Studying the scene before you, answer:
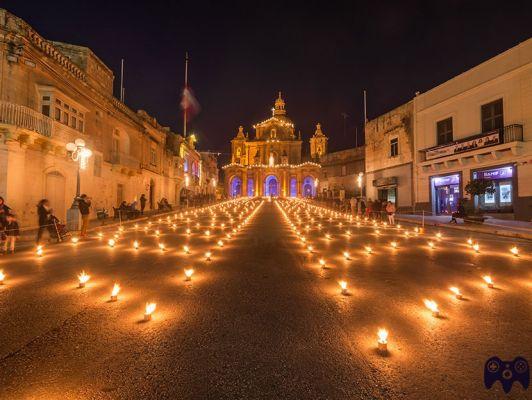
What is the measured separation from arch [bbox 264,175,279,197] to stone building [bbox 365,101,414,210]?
4641 centimetres

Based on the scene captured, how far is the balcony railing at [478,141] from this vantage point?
1862cm

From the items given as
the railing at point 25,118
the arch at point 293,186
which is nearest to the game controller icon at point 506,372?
the railing at point 25,118

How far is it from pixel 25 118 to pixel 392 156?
3015cm

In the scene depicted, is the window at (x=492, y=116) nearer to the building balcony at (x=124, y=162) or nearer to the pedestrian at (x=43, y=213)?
the pedestrian at (x=43, y=213)

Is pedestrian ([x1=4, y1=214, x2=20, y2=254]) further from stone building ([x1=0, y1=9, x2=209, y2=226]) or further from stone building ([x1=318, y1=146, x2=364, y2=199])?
stone building ([x1=318, y1=146, x2=364, y2=199])

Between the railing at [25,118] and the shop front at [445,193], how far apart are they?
27.6m

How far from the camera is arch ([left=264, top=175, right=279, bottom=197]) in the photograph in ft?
269

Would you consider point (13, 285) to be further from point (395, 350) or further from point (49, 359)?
point (395, 350)

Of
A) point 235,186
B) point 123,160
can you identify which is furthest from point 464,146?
point 235,186

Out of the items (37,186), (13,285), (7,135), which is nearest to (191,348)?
(13,285)

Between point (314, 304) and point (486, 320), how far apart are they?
7.67ft

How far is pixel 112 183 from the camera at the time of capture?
2458 cm

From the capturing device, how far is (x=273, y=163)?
82562 millimetres

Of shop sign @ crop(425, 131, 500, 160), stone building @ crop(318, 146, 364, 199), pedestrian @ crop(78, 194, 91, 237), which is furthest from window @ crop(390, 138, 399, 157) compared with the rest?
pedestrian @ crop(78, 194, 91, 237)
